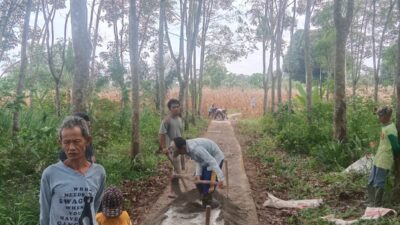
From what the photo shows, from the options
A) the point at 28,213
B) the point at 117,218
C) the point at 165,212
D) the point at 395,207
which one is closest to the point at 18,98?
the point at 28,213

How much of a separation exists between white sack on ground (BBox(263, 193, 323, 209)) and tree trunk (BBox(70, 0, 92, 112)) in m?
3.43

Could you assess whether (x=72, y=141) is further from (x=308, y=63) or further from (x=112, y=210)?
(x=308, y=63)

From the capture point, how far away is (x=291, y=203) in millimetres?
6977

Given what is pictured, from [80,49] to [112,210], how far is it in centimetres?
378

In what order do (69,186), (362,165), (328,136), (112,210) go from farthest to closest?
(328,136) < (362,165) < (112,210) < (69,186)

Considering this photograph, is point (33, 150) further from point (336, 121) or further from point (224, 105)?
point (224, 105)

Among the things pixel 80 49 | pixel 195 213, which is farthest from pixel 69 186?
pixel 80 49

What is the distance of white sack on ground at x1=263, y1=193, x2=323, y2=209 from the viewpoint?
6.77 meters

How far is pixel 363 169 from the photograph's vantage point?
7801 mm

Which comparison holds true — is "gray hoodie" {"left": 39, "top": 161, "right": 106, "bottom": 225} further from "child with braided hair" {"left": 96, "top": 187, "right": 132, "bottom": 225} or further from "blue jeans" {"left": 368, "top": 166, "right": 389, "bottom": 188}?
"blue jeans" {"left": 368, "top": 166, "right": 389, "bottom": 188}

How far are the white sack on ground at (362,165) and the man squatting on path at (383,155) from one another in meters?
1.68

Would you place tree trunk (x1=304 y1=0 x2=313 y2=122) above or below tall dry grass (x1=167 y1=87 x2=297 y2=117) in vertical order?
above

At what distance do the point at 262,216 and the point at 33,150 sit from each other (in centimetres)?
376

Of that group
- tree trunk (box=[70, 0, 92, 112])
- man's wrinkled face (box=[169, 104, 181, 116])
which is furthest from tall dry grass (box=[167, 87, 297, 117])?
tree trunk (box=[70, 0, 92, 112])
